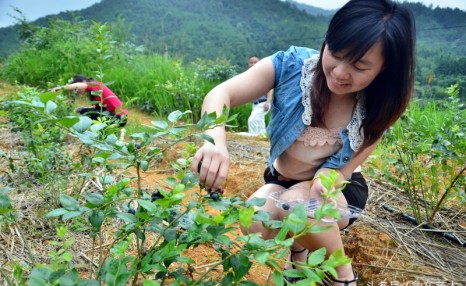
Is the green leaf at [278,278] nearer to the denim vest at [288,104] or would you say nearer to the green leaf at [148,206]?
the green leaf at [148,206]

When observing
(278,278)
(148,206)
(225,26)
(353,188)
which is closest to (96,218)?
(148,206)

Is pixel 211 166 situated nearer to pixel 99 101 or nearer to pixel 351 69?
pixel 351 69

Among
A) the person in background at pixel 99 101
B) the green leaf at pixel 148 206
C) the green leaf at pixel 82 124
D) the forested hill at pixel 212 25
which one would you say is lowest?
the forested hill at pixel 212 25

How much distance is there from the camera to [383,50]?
1298mm

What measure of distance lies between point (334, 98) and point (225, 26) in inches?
456

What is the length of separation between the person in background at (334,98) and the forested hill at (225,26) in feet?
17.3

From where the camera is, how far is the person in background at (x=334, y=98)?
1.29m

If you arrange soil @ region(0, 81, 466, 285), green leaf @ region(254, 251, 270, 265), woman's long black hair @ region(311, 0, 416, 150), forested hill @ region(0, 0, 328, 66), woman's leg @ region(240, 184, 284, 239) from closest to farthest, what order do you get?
green leaf @ region(254, 251, 270, 265) → woman's long black hair @ region(311, 0, 416, 150) → woman's leg @ region(240, 184, 284, 239) → soil @ region(0, 81, 466, 285) → forested hill @ region(0, 0, 328, 66)

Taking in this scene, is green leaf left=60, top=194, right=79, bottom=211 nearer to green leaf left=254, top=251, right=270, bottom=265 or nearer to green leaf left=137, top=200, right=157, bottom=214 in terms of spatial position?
green leaf left=137, top=200, right=157, bottom=214

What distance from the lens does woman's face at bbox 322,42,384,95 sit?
1.29 metres

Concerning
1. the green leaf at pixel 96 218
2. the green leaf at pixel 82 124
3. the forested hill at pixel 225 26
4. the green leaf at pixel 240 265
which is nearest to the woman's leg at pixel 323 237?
the green leaf at pixel 240 265

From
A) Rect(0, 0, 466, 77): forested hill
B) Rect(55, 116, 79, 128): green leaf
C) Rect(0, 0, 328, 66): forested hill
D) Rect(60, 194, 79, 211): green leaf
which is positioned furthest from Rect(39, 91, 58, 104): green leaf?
Rect(0, 0, 328, 66): forested hill

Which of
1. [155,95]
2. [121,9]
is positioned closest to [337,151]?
[155,95]

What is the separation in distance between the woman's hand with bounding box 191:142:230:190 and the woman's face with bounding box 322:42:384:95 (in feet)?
1.65
